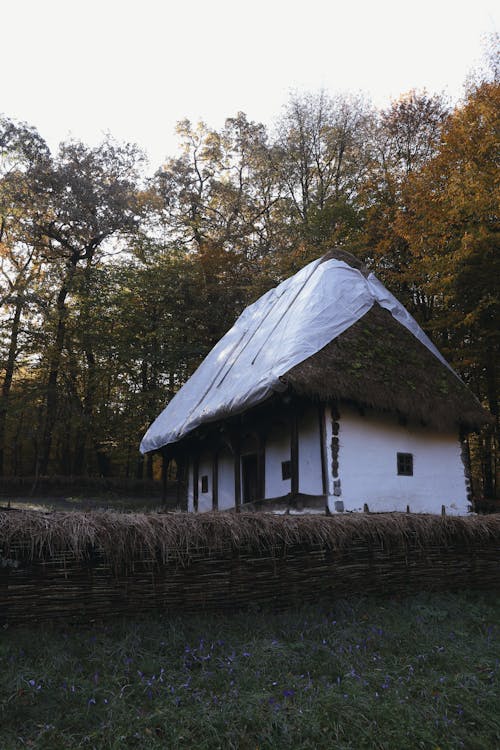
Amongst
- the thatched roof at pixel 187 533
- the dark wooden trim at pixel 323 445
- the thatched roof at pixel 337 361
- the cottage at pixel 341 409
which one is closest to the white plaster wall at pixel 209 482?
the thatched roof at pixel 337 361

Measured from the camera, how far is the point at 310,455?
13969mm

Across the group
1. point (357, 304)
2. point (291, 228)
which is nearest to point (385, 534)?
point (357, 304)

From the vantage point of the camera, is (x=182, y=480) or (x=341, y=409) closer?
(x=341, y=409)

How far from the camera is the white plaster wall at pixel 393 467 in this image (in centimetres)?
1362

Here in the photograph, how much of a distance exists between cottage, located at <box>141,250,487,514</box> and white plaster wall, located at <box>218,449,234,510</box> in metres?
0.94

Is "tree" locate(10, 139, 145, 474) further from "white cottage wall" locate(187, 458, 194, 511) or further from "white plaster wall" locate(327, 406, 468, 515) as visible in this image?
"white plaster wall" locate(327, 406, 468, 515)

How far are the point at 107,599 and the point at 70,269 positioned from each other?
27615mm

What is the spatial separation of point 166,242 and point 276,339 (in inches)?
778

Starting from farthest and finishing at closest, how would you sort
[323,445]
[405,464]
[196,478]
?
1. [196,478]
2. [405,464]
3. [323,445]

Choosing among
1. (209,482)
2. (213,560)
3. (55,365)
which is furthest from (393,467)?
(55,365)

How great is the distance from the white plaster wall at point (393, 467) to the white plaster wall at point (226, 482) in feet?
18.2

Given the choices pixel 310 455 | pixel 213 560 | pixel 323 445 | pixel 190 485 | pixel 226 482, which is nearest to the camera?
pixel 213 560

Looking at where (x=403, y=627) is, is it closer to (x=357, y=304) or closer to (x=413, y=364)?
(x=413, y=364)

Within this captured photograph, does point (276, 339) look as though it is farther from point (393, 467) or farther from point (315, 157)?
point (315, 157)
